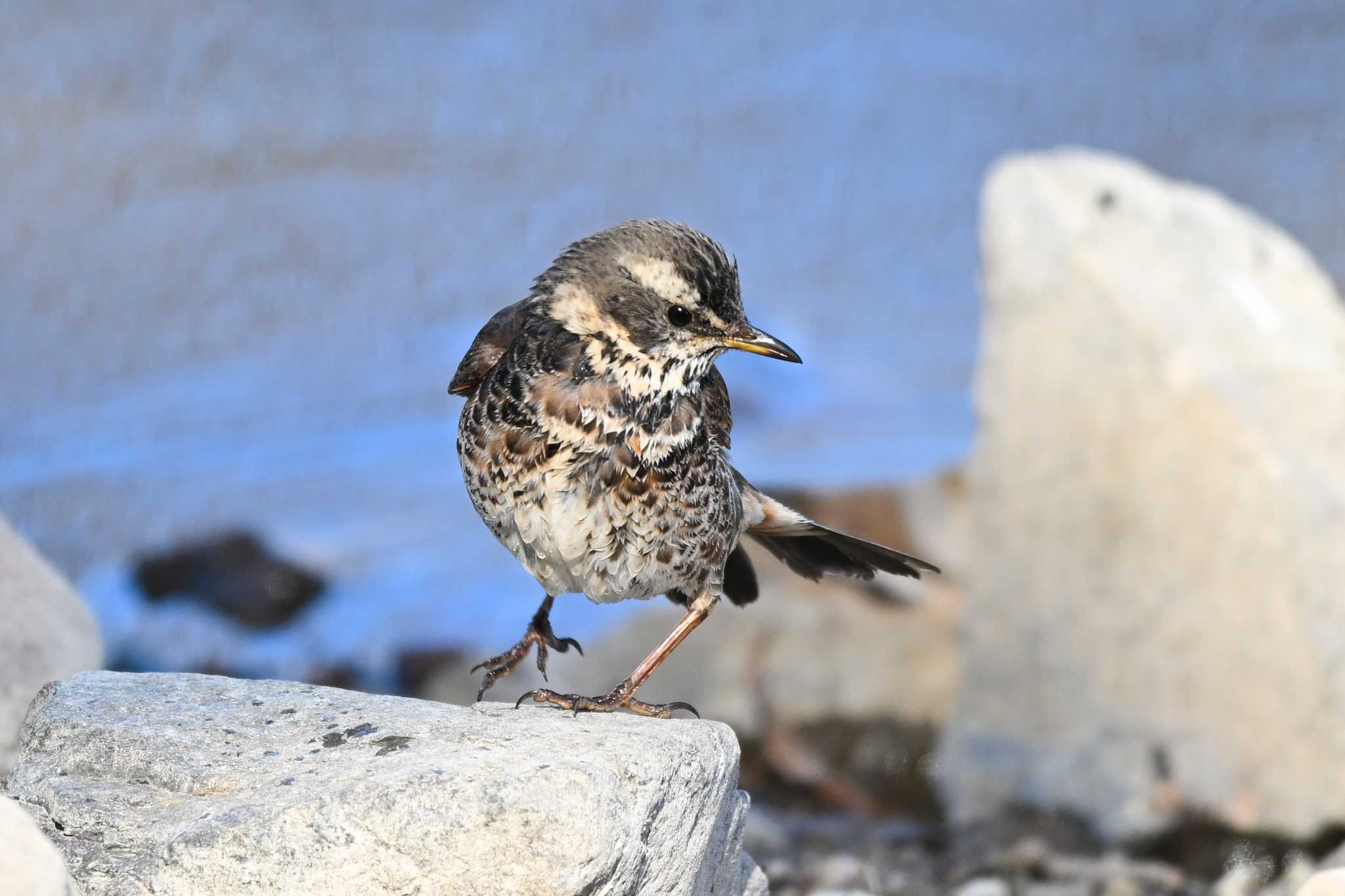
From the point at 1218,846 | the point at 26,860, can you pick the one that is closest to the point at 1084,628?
the point at 1218,846

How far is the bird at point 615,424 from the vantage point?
173 inches

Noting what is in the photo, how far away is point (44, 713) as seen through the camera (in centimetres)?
431

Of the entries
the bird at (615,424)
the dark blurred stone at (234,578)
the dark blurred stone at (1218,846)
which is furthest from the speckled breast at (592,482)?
the dark blurred stone at (234,578)

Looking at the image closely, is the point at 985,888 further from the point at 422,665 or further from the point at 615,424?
the point at 422,665

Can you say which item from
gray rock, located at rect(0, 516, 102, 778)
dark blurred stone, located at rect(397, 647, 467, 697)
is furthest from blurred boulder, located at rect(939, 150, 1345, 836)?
gray rock, located at rect(0, 516, 102, 778)

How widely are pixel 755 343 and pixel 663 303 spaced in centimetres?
26

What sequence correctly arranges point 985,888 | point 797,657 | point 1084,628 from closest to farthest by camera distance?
Answer: point 985,888 < point 1084,628 < point 797,657

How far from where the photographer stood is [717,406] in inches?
194

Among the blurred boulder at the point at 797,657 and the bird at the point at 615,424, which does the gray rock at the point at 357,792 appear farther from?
the blurred boulder at the point at 797,657

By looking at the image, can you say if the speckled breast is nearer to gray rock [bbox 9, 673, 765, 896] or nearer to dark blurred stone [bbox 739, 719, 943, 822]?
gray rock [bbox 9, 673, 765, 896]

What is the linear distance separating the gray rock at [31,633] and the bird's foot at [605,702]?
1.83m

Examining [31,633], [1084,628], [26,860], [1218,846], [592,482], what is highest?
[592,482]

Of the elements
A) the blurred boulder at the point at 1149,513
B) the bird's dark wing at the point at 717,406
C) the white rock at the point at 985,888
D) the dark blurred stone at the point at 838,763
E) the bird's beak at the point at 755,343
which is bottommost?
the dark blurred stone at the point at 838,763

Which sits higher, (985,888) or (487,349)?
(487,349)
